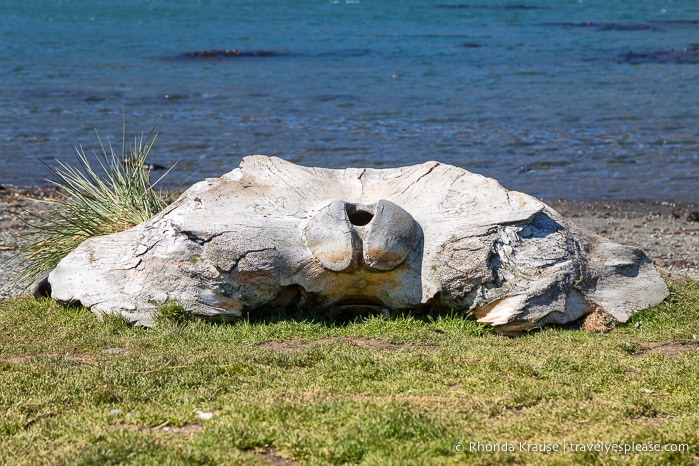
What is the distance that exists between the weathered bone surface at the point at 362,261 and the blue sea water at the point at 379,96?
2.83 m

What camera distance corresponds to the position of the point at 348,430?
5035mm

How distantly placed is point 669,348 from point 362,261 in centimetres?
265

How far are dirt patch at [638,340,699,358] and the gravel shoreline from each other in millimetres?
3396

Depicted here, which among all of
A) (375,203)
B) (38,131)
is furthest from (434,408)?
(38,131)

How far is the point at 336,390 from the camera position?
5.90m

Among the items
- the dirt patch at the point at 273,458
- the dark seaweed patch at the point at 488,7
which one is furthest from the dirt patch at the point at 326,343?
the dark seaweed patch at the point at 488,7

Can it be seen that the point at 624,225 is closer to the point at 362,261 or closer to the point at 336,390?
the point at 362,261

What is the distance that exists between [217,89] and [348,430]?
24.2 meters

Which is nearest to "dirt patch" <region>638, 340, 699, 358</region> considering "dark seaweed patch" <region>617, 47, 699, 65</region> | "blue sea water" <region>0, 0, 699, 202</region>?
"blue sea water" <region>0, 0, 699, 202</region>

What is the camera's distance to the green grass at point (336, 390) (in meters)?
4.86

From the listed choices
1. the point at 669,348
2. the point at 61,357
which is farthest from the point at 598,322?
the point at 61,357

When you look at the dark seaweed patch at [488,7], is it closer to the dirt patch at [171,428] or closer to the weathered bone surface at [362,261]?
the weathered bone surface at [362,261]

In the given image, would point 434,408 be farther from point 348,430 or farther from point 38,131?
point 38,131

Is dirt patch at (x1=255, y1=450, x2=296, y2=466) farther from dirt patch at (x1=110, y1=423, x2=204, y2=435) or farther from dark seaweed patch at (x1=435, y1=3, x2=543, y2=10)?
dark seaweed patch at (x1=435, y1=3, x2=543, y2=10)
